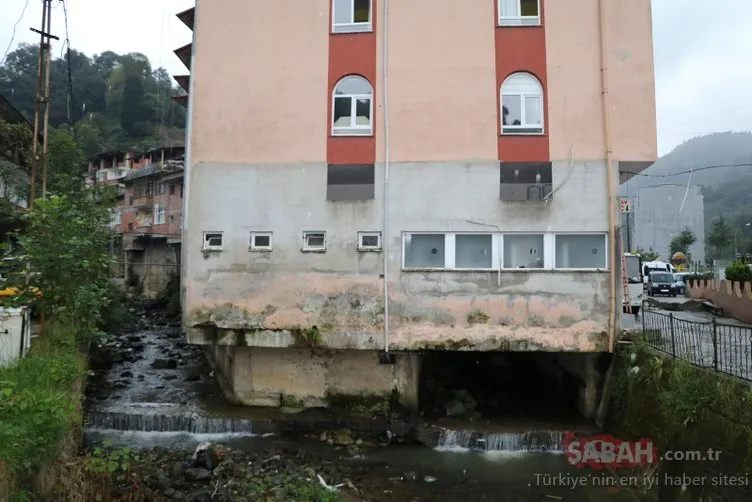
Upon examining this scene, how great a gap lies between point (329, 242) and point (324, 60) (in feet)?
14.9

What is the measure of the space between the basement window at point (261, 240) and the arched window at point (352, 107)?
121 inches

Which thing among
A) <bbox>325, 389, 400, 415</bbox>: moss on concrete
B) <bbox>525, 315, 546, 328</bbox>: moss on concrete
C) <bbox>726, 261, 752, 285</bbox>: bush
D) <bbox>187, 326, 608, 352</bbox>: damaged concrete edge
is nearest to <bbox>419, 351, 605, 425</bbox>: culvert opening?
<bbox>325, 389, 400, 415</bbox>: moss on concrete

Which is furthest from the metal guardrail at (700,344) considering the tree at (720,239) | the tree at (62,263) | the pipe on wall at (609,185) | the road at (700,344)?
the tree at (720,239)

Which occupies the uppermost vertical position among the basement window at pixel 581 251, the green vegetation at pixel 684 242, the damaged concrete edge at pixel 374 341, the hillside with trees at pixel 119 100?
the hillside with trees at pixel 119 100

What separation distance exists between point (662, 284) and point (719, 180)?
128m

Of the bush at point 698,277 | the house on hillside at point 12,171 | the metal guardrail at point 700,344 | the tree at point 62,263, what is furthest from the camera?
the bush at point 698,277

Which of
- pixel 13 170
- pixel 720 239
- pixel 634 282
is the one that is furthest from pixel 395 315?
pixel 720 239

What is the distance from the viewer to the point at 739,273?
20.5m

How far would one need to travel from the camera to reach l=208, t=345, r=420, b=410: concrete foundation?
13.0m

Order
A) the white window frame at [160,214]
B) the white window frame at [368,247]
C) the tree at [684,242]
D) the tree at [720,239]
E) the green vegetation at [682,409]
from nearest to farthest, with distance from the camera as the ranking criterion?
1. the green vegetation at [682,409]
2. the white window frame at [368,247]
3. the white window frame at [160,214]
4. the tree at [720,239]
5. the tree at [684,242]

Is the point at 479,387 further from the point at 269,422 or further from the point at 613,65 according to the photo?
the point at 613,65

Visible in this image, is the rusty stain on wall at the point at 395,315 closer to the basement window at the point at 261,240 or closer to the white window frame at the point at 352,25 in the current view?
the basement window at the point at 261,240

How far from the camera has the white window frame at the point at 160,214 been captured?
139 ft

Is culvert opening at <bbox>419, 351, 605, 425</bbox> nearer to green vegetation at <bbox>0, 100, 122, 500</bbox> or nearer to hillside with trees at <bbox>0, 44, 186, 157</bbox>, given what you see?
green vegetation at <bbox>0, 100, 122, 500</bbox>
